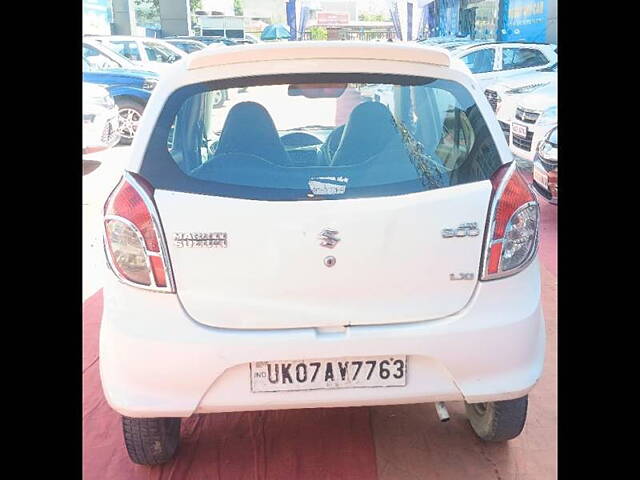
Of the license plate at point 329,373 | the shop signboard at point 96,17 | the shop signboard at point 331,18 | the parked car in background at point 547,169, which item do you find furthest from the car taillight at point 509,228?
Result: the shop signboard at point 331,18

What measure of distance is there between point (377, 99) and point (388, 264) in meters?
1.07

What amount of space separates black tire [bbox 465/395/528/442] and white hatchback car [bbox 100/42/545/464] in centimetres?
34

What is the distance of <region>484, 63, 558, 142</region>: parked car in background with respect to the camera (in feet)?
29.6

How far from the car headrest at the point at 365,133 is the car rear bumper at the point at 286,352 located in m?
0.70

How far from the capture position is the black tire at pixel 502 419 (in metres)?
2.63

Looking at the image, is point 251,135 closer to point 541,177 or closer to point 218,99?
point 218,99

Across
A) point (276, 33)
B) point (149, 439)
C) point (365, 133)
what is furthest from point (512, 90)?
point (276, 33)

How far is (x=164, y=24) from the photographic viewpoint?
37500 millimetres

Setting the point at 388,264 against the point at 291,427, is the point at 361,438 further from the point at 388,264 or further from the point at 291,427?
the point at 388,264

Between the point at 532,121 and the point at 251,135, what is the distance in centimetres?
625

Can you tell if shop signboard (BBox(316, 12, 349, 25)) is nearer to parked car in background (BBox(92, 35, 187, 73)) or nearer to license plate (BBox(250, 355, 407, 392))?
parked car in background (BBox(92, 35, 187, 73))

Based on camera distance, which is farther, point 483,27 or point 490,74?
point 483,27

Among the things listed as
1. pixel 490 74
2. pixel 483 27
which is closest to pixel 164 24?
pixel 483 27

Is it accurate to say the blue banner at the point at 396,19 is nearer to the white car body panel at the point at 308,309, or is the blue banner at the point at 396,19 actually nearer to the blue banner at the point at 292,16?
the blue banner at the point at 292,16
